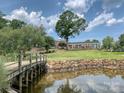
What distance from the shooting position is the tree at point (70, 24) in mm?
99438

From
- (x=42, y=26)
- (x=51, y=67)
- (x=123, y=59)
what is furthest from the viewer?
(x=42, y=26)

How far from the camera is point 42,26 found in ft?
260

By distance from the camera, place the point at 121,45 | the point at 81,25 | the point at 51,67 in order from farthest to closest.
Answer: the point at 121,45 < the point at 81,25 < the point at 51,67

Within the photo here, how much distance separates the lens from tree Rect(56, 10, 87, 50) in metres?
99.4

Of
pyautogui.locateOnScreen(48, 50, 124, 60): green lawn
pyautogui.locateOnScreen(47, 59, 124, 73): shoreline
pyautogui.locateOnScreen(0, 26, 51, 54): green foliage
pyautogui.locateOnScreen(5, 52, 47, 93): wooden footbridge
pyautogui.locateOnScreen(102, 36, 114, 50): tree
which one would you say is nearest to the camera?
pyautogui.locateOnScreen(5, 52, 47, 93): wooden footbridge

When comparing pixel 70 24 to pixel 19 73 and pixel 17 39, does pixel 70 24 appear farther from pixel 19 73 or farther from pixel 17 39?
pixel 19 73

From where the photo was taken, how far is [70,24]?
3893 inches

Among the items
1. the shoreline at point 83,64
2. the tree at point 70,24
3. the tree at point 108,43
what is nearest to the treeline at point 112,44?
the tree at point 108,43

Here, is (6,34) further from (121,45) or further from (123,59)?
(121,45)


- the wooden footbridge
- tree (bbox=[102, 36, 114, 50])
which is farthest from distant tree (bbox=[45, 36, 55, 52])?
the wooden footbridge

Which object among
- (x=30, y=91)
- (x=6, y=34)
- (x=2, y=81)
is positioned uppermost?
(x=6, y=34)

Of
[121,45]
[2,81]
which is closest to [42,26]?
[121,45]

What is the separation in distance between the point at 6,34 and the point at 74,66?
47.5ft

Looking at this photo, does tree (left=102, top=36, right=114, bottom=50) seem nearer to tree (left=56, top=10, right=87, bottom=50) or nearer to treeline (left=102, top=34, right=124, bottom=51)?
treeline (left=102, top=34, right=124, bottom=51)
